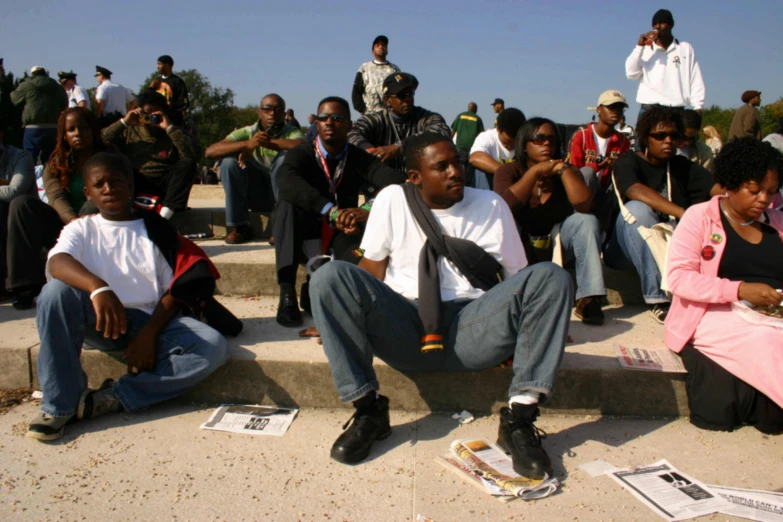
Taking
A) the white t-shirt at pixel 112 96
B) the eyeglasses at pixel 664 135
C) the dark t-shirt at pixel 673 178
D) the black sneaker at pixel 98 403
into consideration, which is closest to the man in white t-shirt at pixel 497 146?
the dark t-shirt at pixel 673 178

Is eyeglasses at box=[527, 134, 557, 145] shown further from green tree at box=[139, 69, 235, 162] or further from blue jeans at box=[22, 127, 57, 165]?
green tree at box=[139, 69, 235, 162]

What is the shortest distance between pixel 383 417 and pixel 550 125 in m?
2.37

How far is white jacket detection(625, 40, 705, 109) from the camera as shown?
604 cm

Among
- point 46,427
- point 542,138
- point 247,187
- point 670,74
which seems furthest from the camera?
point 670,74

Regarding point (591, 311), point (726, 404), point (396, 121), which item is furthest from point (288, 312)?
point (726, 404)

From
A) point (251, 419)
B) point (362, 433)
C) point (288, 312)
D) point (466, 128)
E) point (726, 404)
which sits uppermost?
point (466, 128)

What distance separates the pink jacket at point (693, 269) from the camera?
2.91m

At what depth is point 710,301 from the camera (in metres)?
2.87

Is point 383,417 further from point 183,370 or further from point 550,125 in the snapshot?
point 550,125

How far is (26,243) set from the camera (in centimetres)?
405

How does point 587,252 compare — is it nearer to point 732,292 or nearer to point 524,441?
point 732,292

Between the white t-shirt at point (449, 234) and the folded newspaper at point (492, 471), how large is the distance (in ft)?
2.26

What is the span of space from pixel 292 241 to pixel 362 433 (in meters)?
1.57

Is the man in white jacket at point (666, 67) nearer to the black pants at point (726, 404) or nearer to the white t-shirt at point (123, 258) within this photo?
the black pants at point (726, 404)
